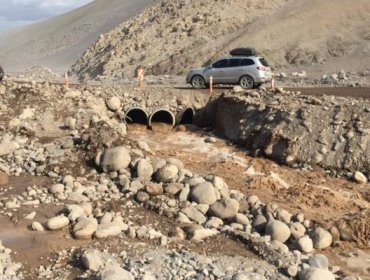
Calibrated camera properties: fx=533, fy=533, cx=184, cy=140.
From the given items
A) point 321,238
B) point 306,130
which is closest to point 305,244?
point 321,238

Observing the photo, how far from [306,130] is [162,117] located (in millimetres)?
8097

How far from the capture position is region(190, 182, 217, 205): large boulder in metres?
13.1

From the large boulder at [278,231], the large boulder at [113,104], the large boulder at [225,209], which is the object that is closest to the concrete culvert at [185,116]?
the large boulder at [113,104]

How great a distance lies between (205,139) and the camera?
21000 mm

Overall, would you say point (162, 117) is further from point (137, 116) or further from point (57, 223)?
point (57, 223)

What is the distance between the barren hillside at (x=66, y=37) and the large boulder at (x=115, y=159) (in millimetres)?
43944

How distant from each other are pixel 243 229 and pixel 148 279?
3593 millimetres

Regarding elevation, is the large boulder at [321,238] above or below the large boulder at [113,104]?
below

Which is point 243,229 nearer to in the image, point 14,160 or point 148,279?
point 148,279

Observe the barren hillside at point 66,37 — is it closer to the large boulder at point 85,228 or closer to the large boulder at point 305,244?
the large boulder at point 85,228

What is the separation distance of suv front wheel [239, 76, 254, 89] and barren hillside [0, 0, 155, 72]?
35606mm

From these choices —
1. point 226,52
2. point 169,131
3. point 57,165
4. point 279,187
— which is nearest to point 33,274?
point 57,165

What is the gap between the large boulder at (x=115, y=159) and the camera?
47.6 ft

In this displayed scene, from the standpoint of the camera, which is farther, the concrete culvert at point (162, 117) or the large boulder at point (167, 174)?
the concrete culvert at point (162, 117)
